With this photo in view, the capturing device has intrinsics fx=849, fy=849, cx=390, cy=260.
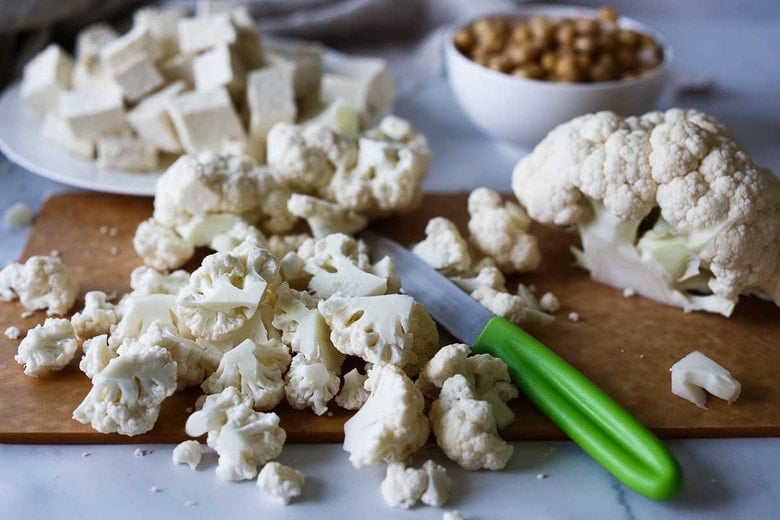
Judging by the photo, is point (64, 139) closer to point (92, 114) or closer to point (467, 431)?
point (92, 114)

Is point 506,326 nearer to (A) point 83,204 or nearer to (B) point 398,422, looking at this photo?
(B) point 398,422

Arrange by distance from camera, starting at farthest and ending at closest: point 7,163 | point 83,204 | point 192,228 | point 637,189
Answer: point 7,163 → point 83,204 → point 192,228 → point 637,189

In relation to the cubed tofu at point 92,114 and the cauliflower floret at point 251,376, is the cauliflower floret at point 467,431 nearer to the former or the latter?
the cauliflower floret at point 251,376

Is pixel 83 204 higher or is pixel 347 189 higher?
pixel 347 189

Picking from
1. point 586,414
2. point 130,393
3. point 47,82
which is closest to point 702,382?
point 586,414

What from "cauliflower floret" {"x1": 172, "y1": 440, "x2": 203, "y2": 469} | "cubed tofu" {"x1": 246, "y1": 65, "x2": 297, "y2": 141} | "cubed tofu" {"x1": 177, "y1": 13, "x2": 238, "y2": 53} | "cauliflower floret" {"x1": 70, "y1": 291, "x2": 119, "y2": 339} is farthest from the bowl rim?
"cauliflower floret" {"x1": 172, "y1": 440, "x2": 203, "y2": 469}

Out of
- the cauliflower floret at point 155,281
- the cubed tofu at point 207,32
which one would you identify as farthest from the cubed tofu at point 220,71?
the cauliflower floret at point 155,281

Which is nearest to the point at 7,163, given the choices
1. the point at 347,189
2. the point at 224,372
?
the point at 347,189

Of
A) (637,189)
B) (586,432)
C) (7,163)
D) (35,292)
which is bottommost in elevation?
(7,163)
